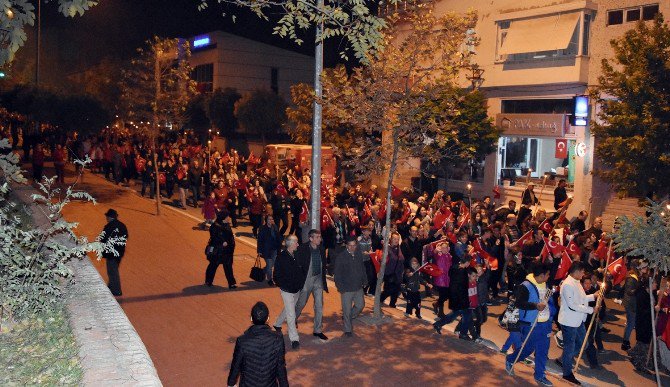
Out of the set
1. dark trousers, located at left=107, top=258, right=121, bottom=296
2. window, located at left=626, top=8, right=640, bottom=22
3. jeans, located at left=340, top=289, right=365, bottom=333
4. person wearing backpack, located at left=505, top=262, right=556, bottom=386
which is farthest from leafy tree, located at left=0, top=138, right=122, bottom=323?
window, located at left=626, top=8, right=640, bottom=22

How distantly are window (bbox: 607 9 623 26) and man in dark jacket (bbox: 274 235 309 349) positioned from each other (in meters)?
17.7

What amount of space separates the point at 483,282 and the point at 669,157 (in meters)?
9.49

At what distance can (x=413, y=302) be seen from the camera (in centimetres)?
1189

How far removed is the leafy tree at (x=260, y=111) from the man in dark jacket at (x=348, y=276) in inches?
1427

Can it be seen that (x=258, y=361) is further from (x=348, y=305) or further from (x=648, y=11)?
(x=648, y=11)

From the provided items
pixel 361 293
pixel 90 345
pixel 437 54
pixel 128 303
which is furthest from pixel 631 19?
pixel 90 345

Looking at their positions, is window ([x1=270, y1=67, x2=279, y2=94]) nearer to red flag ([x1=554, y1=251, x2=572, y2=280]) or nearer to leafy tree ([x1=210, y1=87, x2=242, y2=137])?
leafy tree ([x1=210, y1=87, x2=242, y2=137])

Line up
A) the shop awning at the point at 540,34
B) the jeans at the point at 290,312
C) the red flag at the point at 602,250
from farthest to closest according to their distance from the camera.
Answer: the shop awning at the point at 540,34, the red flag at the point at 602,250, the jeans at the point at 290,312

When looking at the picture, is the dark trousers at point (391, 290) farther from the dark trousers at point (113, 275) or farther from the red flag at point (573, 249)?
the dark trousers at point (113, 275)

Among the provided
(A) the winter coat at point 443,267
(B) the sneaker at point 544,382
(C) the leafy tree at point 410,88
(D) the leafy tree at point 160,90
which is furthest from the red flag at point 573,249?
(D) the leafy tree at point 160,90

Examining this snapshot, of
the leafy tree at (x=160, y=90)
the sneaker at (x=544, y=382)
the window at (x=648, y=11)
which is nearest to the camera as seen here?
the sneaker at (x=544, y=382)

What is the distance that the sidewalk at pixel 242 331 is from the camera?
896 cm

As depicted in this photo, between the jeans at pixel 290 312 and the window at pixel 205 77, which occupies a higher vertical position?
the window at pixel 205 77

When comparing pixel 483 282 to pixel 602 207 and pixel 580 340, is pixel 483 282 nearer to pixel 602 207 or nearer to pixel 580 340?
pixel 580 340
